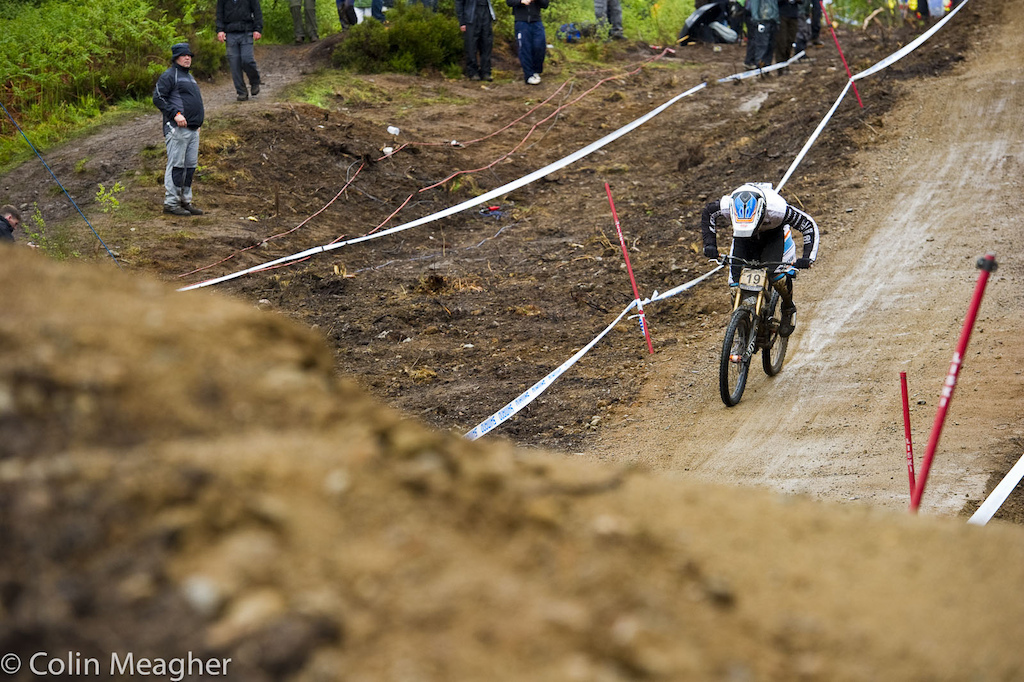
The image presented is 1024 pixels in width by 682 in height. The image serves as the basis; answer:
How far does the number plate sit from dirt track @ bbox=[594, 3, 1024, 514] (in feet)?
3.49

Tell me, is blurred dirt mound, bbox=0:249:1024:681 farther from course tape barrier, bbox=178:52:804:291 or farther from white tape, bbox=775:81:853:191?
white tape, bbox=775:81:853:191

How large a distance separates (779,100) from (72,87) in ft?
40.7

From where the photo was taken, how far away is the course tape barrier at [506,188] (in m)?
12.1

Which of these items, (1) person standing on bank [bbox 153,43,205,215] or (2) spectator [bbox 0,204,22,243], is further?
(1) person standing on bank [bbox 153,43,205,215]

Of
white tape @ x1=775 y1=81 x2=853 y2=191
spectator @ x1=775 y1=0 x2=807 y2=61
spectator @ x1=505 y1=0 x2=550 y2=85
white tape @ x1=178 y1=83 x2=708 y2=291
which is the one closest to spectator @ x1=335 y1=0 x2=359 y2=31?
spectator @ x1=505 y1=0 x2=550 y2=85

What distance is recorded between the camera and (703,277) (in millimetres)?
10930

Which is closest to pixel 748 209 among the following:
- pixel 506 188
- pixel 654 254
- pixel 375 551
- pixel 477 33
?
pixel 654 254

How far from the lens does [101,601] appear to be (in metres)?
2.38

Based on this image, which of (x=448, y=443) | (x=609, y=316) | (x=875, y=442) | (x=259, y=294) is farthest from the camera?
(x=259, y=294)

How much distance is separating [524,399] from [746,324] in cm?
209

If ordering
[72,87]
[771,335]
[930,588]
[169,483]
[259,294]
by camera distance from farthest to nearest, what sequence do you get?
[72,87] < [259,294] < [771,335] < [930,588] < [169,483]

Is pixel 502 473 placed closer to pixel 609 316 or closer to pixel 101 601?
pixel 101 601

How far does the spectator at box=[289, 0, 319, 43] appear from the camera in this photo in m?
20.6

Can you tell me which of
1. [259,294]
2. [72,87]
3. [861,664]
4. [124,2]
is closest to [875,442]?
[861,664]
